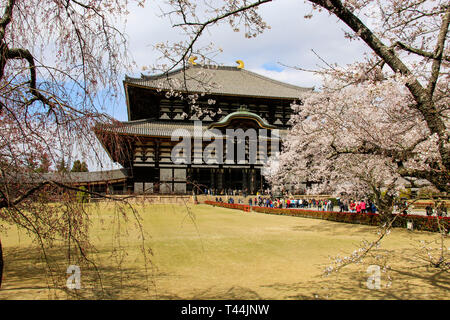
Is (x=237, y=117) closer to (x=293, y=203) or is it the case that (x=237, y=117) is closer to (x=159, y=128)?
(x=159, y=128)

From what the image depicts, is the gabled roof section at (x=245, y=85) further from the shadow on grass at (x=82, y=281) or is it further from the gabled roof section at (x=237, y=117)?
the shadow on grass at (x=82, y=281)

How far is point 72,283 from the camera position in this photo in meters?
5.42

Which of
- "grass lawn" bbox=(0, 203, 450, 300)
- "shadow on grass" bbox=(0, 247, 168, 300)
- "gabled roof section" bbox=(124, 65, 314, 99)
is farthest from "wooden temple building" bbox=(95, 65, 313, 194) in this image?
"shadow on grass" bbox=(0, 247, 168, 300)

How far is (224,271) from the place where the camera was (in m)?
7.14

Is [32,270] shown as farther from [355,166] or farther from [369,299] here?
[355,166]

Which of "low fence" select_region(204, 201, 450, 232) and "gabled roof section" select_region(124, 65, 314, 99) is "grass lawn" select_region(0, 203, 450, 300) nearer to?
"low fence" select_region(204, 201, 450, 232)

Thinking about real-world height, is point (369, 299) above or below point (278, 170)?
below

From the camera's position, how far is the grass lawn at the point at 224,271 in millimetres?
5621

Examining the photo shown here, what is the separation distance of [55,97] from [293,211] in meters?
19.9

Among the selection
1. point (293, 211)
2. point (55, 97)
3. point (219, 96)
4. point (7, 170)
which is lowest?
point (293, 211)

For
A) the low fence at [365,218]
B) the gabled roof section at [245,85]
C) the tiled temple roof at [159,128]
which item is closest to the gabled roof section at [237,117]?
the tiled temple roof at [159,128]

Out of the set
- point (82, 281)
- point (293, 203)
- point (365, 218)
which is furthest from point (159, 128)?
point (82, 281)
